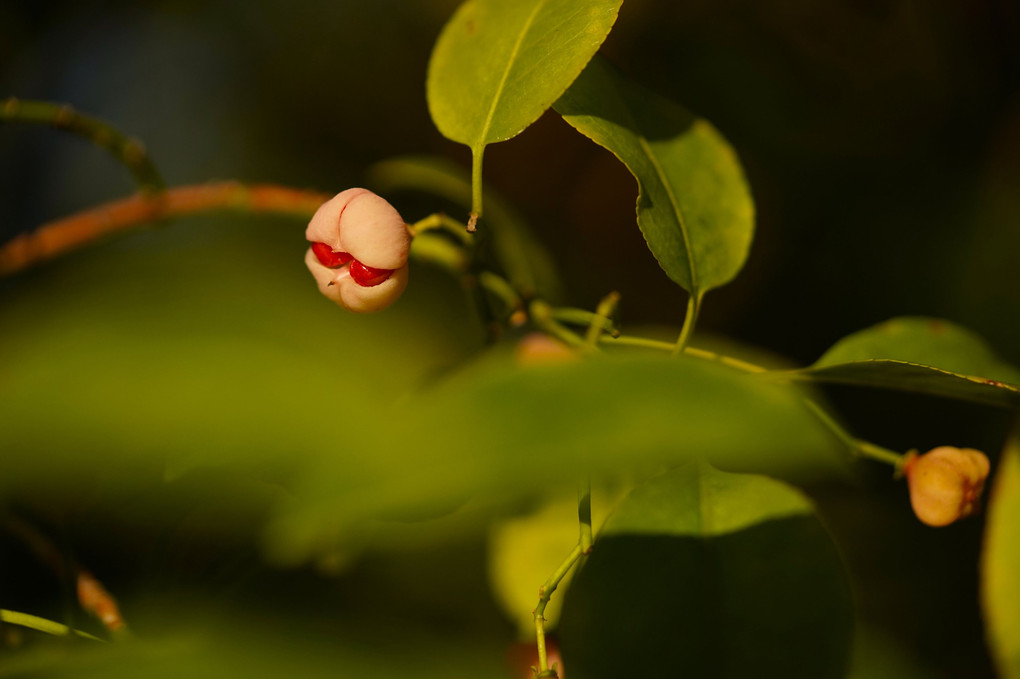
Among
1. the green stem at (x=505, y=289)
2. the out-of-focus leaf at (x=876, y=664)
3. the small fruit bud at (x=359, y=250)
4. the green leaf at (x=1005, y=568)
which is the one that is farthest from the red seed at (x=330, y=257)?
the green leaf at (x=1005, y=568)

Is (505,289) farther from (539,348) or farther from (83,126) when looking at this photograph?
(83,126)

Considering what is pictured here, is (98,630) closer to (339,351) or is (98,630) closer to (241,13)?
(339,351)

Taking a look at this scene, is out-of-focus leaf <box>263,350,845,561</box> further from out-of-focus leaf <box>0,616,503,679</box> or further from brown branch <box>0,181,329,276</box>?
brown branch <box>0,181,329,276</box>

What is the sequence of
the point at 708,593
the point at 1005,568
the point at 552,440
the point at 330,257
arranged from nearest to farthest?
1. the point at 552,440
2. the point at 708,593
3. the point at 330,257
4. the point at 1005,568

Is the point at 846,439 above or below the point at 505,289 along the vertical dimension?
below

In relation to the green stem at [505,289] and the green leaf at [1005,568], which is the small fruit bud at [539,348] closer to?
the green stem at [505,289]

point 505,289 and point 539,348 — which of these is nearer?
point 505,289

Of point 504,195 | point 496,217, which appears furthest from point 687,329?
point 504,195
